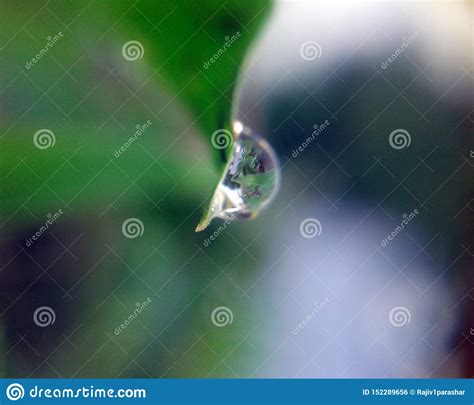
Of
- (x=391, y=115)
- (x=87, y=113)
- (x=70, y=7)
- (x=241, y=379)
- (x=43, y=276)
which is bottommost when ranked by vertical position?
(x=43, y=276)

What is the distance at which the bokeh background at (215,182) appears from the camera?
1.69m

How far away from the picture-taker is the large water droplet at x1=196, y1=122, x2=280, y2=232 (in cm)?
171

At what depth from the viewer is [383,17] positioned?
5.57ft

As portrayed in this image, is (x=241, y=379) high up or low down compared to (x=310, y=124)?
down

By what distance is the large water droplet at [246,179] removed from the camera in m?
1.71

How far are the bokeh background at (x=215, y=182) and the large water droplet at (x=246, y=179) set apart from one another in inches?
1.4

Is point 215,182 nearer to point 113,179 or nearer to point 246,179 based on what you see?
point 246,179

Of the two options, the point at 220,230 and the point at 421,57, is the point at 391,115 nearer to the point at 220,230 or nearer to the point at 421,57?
the point at 421,57

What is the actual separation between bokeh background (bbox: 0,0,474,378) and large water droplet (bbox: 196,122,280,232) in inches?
1.4

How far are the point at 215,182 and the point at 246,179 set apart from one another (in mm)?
93

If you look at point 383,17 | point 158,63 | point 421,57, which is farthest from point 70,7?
point 421,57

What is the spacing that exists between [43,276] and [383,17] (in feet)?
4.17

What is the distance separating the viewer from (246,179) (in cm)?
171

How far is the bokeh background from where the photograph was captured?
1.69m
